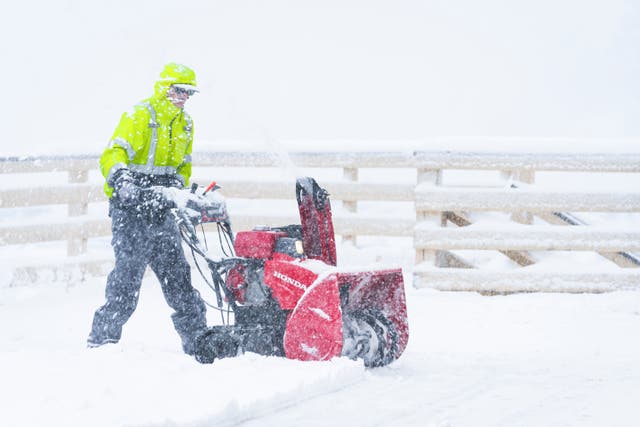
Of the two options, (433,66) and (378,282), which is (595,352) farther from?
(433,66)

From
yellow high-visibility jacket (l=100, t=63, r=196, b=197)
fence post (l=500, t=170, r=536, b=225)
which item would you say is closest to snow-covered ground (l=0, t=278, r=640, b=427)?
yellow high-visibility jacket (l=100, t=63, r=196, b=197)

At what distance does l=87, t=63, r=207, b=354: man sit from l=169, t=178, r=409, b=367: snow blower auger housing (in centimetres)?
32

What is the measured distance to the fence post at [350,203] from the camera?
334 inches

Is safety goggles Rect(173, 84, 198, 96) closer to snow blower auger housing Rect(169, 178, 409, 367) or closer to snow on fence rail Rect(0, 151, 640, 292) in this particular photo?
snow blower auger housing Rect(169, 178, 409, 367)

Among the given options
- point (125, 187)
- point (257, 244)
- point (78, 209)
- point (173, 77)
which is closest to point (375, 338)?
point (257, 244)

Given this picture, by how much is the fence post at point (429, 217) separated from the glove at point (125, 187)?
3339 mm

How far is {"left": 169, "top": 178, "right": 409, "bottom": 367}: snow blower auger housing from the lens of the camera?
4.72 m

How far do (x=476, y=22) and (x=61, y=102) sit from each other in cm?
1773

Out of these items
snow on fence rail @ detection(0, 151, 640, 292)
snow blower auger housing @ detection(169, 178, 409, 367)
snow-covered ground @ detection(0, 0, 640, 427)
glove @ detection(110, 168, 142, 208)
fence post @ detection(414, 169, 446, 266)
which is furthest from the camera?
fence post @ detection(414, 169, 446, 266)

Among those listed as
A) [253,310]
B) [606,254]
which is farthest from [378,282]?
[606,254]

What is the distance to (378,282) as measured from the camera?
17.1 ft

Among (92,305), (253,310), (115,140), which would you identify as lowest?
(92,305)

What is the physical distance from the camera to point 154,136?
542 centimetres

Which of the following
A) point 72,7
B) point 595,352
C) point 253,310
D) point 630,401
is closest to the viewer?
point 630,401
